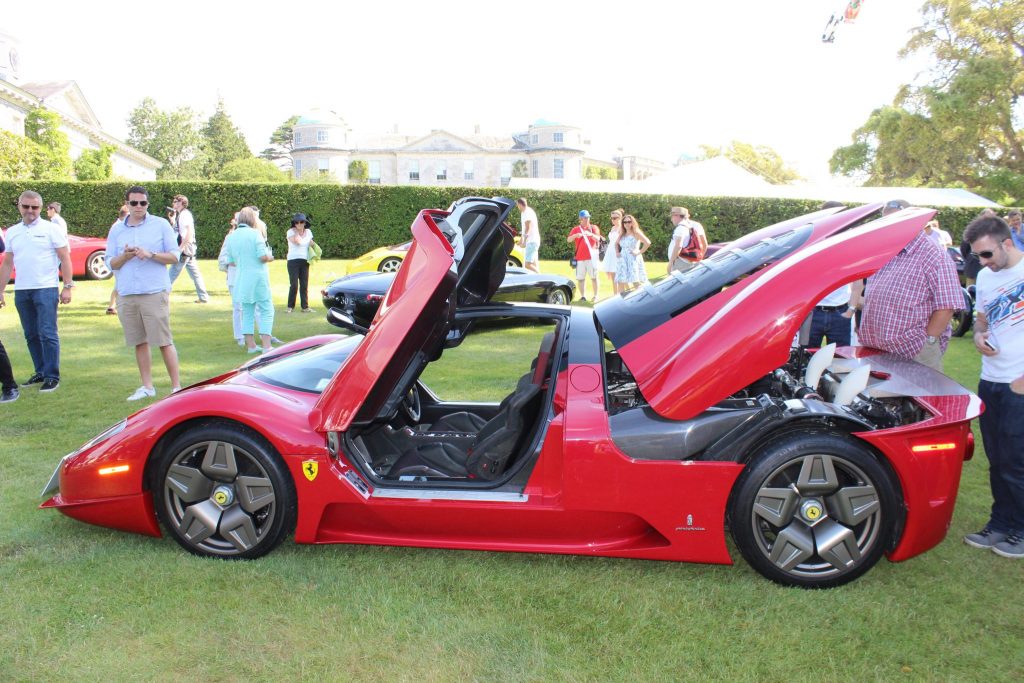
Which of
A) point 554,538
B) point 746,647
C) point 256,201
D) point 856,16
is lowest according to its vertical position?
point 746,647

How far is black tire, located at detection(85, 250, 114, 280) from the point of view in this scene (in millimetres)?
15617

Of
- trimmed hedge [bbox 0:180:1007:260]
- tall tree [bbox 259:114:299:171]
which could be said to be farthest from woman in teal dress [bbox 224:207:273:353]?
tall tree [bbox 259:114:299:171]

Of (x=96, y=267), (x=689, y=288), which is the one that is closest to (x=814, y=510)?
(x=689, y=288)

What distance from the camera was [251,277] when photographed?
8.48m

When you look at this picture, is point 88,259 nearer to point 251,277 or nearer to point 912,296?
point 251,277

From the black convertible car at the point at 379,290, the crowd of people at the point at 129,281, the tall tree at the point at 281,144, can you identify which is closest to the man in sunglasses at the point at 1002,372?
the crowd of people at the point at 129,281

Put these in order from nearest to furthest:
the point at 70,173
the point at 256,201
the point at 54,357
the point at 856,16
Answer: the point at 54,357 → the point at 856,16 → the point at 256,201 → the point at 70,173

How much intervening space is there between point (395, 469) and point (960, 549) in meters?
2.94

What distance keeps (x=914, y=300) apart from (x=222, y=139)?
92.0 meters

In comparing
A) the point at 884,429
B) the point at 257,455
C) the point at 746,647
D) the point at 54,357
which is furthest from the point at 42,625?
the point at 54,357

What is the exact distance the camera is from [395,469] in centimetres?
383

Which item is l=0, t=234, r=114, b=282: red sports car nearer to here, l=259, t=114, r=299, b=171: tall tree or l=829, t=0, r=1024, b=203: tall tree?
l=829, t=0, r=1024, b=203: tall tree

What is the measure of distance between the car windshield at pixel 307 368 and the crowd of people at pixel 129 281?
2.67 meters

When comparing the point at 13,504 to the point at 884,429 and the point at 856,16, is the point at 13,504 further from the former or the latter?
the point at 856,16
